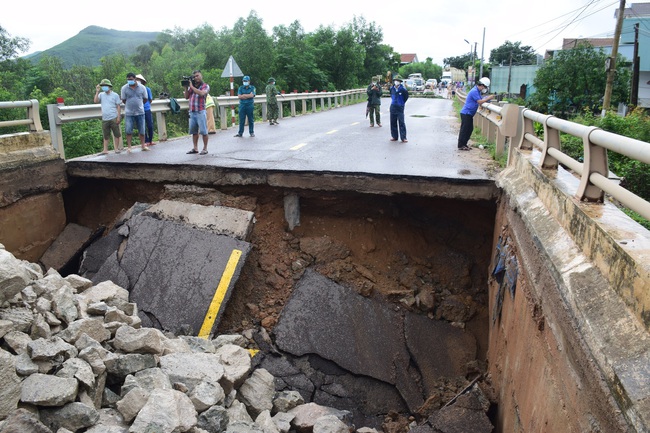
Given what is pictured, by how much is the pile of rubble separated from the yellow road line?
0.43 metres

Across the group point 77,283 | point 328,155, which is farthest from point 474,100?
point 77,283

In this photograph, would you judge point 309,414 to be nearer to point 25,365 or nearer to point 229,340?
point 229,340

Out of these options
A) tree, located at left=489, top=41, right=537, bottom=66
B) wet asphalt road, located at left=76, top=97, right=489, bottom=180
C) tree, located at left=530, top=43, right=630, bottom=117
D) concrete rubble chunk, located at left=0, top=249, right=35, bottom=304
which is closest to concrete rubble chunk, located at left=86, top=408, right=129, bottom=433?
concrete rubble chunk, located at left=0, top=249, right=35, bottom=304

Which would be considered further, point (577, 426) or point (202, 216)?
point (202, 216)

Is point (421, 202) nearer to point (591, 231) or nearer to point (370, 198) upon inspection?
point (370, 198)

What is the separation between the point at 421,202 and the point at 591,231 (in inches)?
185

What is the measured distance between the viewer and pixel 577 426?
3045 millimetres

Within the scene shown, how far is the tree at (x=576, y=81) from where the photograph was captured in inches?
1442

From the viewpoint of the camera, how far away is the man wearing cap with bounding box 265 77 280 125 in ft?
57.5

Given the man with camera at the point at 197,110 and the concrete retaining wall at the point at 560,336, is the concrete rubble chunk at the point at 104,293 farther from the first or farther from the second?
the concrete retaining wall at the point at 560,336

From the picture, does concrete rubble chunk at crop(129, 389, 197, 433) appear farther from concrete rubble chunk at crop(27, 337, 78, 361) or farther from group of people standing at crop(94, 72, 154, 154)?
group of people standing at crop(94, 72, 154, 154)

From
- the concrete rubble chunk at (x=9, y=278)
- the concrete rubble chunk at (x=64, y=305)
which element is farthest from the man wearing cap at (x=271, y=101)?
the concrete rubble chunk at (x=9, y=278)

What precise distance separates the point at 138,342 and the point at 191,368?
1.82 feet

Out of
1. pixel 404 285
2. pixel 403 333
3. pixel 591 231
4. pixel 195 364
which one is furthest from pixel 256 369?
pixel 591 231
